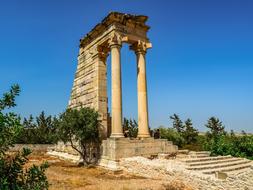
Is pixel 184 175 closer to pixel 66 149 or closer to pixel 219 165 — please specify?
pixel 219 165

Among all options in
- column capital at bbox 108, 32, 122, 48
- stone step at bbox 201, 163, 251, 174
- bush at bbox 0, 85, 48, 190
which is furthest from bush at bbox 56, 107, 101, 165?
bush at bbox 0, 85, 48, 190

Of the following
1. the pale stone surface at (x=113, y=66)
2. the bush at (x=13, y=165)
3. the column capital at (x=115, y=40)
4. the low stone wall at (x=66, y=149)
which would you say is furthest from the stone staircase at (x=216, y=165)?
the bush at (x=13, y=165)

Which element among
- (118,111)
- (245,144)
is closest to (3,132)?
(118,111)

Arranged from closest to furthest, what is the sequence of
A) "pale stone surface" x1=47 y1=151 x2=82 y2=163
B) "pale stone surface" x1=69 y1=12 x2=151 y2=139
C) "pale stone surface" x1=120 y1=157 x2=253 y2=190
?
"pale stone surface" x1=120 y1=157 x2=253 y2=190, "pale stone surface" x1=69 y1=12 x2=151 y2=139, "pale stone surface" x1=47 y1=151 x2=82 y2=163

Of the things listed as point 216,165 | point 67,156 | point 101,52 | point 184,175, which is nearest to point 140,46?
point 101,52

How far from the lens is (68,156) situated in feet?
70.8

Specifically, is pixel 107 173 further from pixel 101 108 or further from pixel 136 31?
pixel 136 31

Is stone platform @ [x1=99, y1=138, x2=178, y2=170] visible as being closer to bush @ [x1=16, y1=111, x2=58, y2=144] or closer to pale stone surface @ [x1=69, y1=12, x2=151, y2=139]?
pale stone surface @ [x1=69, y1=12, x2=151, y2=139]

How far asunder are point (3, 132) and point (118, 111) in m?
14.0

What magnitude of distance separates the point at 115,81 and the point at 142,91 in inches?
99.7

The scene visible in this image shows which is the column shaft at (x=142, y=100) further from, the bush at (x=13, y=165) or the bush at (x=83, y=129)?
the bush at (x=13, y=165)

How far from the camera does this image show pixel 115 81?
17672mm

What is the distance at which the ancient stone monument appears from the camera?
16734mm

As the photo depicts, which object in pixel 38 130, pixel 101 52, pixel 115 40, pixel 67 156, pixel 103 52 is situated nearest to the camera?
pixel 115 40
